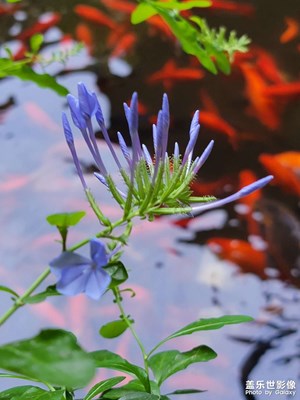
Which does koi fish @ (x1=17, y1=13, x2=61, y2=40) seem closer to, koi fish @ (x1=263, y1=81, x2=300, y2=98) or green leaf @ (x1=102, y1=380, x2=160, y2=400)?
koi fish @ (x1=263, y1=81, x2=300, y2=98)

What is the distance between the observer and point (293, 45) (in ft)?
2.67

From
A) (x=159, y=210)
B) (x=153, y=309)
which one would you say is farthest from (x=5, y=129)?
(x=159, y=210)

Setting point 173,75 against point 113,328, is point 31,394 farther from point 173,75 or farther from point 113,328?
point 173,75

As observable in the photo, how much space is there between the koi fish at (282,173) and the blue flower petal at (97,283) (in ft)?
1.45

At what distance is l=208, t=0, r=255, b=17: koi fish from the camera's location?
862 millimetres

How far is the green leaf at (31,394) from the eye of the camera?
12.2 inches

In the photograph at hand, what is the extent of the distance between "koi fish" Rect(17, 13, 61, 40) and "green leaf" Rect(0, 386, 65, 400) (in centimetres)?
→ 59

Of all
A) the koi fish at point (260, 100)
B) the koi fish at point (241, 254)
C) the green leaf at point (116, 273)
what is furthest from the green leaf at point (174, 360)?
the koi fish at point (260, 100)

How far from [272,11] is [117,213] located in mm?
389

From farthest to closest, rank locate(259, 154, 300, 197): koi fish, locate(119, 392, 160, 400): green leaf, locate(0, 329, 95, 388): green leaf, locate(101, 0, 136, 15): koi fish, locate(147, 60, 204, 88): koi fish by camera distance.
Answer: locate(101, 0, 136, 15): koi fish
locate(147, 60, 204, 88): koi fish
locate(259, 154, 300, 197): koi fish
locate(119, 392, 160, 400): green leaf
locate(0, 329, 95, 388): green leaf

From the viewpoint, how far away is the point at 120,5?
89cm

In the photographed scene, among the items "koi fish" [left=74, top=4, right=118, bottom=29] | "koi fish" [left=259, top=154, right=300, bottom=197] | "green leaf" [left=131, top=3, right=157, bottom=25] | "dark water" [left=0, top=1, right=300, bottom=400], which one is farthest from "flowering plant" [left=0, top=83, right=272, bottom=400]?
"koi fish" [left=74, top=4, right=118, bottom=29]

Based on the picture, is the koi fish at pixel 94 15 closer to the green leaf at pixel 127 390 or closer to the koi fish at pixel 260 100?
the koi fish at pixel 260 100

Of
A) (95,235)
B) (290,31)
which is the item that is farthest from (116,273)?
(290,31)
